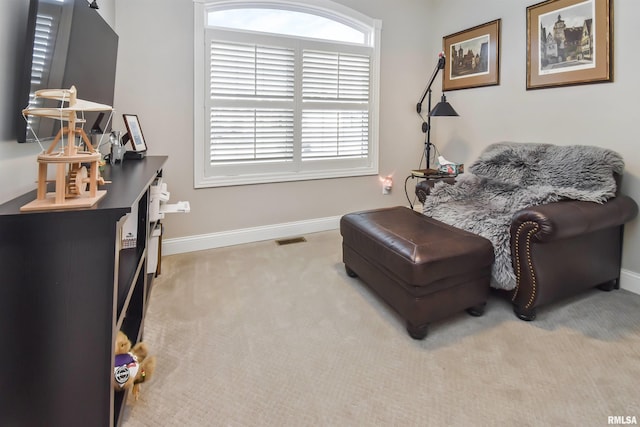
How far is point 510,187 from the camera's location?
2.48 m

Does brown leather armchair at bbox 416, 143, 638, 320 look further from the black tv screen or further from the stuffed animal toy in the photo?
the black tv screen

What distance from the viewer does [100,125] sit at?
199 cm

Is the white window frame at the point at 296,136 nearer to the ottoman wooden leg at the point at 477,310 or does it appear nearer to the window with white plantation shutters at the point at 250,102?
the window with white plantation shutters at the point at 250,102

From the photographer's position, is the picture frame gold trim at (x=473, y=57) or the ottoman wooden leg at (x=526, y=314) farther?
the picture frame gold trim at (x=473, y=57)

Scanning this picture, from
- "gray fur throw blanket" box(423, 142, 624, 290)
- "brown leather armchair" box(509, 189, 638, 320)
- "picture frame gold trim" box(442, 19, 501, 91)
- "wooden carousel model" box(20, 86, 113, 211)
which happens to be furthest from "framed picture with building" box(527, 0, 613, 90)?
"wooden carousel model" box(20, 86, 113, 211)

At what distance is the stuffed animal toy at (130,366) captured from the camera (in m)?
1.22

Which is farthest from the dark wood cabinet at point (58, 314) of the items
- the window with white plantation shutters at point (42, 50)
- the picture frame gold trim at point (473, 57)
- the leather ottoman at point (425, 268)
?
the picture frame gold trim at point (473, 57)

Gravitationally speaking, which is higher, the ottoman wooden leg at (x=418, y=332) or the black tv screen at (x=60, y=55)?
the black tv screen at (x=60, y=55)

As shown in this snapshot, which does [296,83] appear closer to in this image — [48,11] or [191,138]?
[191,138]

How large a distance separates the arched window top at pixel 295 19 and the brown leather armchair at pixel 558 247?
252 centimetres

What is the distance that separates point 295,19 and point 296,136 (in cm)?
106

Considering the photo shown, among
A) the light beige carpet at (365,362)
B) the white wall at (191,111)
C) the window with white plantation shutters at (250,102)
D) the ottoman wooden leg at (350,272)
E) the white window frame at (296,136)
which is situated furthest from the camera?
the window with white plantation shutters at (250,102)

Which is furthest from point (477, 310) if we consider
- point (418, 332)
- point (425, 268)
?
point (425, 268)

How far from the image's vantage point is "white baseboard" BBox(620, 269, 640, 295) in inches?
90.0
